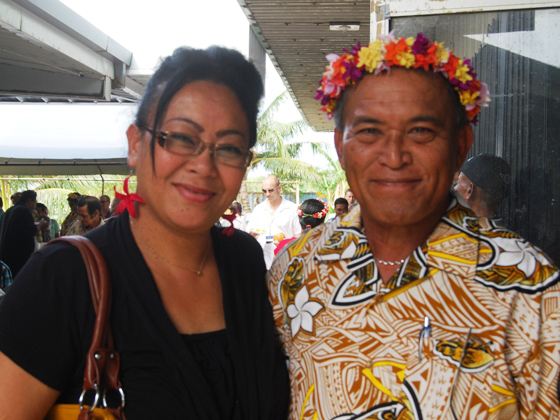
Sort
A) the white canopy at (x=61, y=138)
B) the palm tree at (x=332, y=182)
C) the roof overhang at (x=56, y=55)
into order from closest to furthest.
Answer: the roof overhang at (x=56, y=55) → the white canopy at (x=61, y=138) → the palm tree at (x=332, y=182)

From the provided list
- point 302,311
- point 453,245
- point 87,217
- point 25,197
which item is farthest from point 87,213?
point 453,245

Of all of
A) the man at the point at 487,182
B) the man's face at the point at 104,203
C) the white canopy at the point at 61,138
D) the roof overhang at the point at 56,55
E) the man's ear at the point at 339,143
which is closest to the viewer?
the man's ear at the point at 339,143

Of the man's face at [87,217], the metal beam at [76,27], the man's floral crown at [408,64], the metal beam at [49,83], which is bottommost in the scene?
the man's face at [87,217]

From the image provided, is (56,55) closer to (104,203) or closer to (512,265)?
(104,203)

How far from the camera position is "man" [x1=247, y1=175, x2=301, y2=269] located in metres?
7.56

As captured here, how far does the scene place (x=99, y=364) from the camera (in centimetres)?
150

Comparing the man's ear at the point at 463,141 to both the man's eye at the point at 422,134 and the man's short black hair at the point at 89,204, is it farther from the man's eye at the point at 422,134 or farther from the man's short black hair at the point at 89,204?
the man's short black hair at the point at 89,204

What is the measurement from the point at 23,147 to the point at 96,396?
30.8 feet

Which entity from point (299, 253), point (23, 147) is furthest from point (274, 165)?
point (299, 253)

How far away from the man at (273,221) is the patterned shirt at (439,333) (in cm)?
557

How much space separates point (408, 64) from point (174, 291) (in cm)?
110

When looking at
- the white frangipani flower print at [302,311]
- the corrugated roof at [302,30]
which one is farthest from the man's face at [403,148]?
the corrugated roof at [302,30]

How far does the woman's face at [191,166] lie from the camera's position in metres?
1.77

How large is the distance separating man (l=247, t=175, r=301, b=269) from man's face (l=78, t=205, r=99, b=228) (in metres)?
2.14
